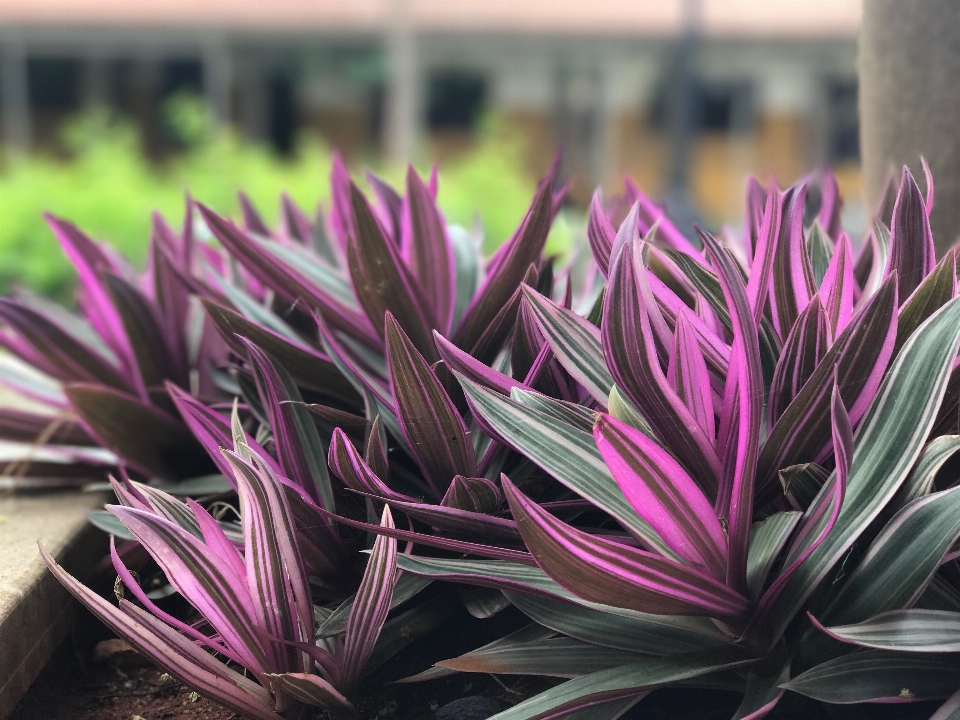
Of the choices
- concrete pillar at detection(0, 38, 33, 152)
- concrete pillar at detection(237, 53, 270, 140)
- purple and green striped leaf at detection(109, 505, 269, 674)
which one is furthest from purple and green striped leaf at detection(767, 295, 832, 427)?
concrete pillar at detection(0, 38, 33, 152)

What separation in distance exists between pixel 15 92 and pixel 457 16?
800 centimetres

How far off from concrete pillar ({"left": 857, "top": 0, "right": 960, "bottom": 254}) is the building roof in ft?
47.7

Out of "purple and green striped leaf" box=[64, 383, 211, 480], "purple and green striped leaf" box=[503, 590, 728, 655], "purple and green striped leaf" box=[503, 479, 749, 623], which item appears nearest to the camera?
"purple and green striped leaf" box=[503, 479, 749, 623]

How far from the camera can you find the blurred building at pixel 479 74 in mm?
16266

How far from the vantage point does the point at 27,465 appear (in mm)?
2102

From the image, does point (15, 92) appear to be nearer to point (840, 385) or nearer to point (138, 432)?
point (138, 432)

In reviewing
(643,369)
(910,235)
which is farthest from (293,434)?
(910,235)

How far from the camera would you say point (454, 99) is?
1811 cm

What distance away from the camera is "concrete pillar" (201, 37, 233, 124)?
16306 millimetres

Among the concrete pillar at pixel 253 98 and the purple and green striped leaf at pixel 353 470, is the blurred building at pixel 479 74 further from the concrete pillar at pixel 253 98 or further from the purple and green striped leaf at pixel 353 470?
the purple and green striped leaf at pixel 353 470

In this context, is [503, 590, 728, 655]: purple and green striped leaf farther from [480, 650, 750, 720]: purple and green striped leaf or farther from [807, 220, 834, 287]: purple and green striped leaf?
[807, 220, 834, 287]: purple and green striped leaf

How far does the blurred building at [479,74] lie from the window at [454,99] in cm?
3

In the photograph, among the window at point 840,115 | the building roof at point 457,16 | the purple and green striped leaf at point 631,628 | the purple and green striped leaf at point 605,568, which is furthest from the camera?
the window at point 840,115

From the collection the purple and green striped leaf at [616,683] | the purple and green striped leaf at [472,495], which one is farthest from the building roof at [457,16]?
the purple and green striped leaf at [616,683]
